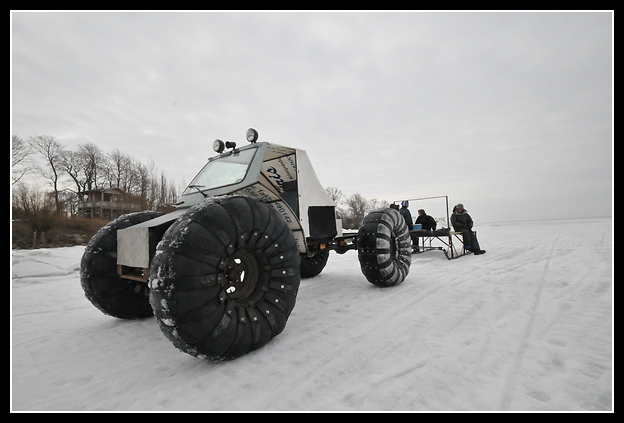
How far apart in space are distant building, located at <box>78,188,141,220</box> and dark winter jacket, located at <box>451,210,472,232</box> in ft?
63.6

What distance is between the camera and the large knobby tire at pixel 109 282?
125 inches

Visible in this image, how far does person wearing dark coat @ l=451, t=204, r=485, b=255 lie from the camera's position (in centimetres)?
958

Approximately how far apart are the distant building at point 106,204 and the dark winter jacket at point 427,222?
1851cm

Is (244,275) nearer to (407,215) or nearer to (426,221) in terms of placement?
(407,215)

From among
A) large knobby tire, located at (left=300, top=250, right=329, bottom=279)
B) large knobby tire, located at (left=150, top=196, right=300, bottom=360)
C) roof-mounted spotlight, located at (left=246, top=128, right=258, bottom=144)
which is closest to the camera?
large knobby tire, located at (left=150, top=196, right=300, bottom=360)

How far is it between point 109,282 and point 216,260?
1.76 metres

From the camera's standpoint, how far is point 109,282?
10.7 feet

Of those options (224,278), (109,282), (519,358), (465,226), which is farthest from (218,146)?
(465,226)

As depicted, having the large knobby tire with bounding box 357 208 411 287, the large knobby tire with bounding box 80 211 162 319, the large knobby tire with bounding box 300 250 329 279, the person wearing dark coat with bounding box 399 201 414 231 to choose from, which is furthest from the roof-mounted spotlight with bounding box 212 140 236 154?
the person wearing dark coat with bounding box 399 201 414 231

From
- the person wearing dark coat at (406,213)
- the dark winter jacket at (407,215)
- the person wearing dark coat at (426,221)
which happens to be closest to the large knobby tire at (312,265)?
the person wearing dark coat at (406,213)

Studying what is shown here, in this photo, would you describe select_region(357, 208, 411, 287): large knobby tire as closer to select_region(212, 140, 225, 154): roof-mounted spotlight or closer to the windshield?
the windshield

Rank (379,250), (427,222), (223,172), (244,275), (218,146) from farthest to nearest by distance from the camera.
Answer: (427,222), (379,250), (218,146), (223,172), (244,275)

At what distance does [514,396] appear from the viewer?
74.0 inches
